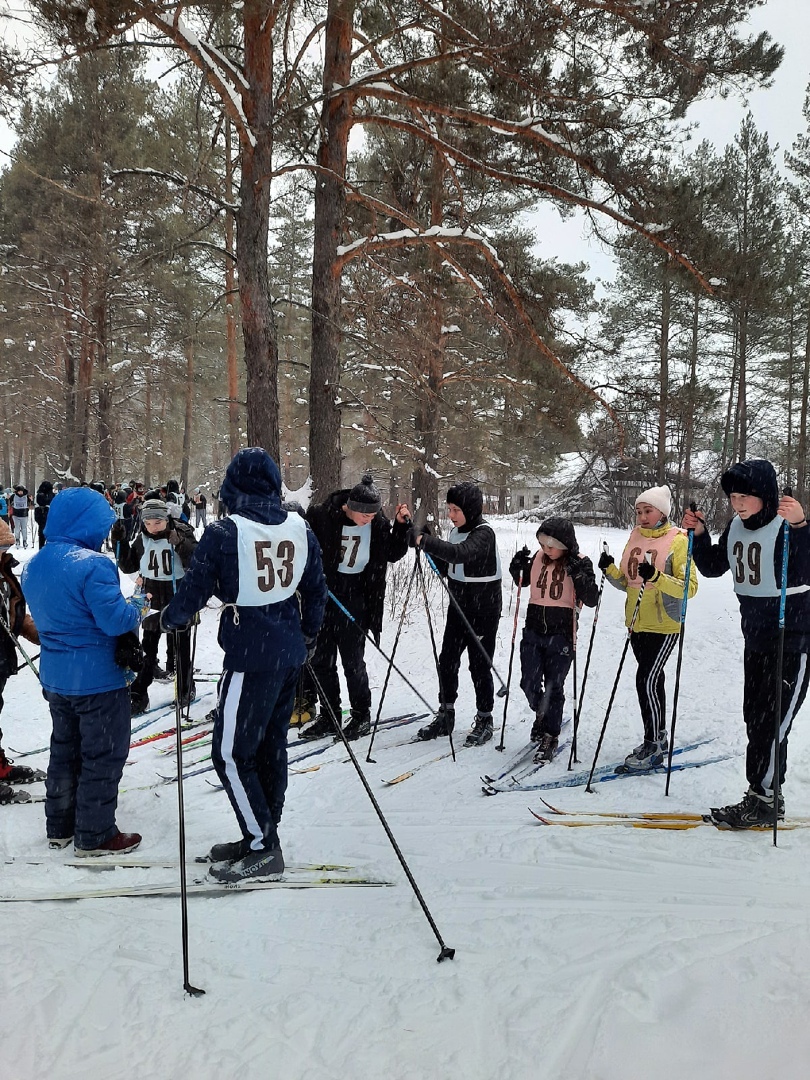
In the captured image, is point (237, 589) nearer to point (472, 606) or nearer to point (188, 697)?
point (472, 606)

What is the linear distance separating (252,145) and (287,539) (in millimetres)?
5896

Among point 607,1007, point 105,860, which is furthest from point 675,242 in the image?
point 105,860

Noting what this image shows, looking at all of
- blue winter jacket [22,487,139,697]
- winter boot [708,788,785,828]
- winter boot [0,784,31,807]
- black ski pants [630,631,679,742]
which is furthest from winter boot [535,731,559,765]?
winter boot [0,784,31,807]

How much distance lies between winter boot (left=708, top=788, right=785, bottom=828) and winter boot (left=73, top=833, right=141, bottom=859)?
3178 millimetres

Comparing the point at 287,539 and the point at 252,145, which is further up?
the point at 252,145

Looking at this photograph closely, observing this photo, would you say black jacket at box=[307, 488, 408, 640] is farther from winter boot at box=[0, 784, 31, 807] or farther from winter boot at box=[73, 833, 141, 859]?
winter boot at box=[0, 784, 31, 807]

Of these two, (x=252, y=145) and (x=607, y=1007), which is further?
(x=252, y=145)

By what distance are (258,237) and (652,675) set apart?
20.6ft

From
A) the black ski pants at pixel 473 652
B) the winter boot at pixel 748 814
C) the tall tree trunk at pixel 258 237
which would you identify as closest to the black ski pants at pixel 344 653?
the black ski pants at pixel 473 652

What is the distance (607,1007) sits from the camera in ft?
6.70

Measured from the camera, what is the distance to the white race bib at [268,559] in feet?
9.61

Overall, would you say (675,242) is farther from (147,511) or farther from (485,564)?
(147,511)

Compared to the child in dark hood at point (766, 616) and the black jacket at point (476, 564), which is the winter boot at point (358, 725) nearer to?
the black jacket at point (476, 564)

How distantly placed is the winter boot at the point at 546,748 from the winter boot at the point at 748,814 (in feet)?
4.09
